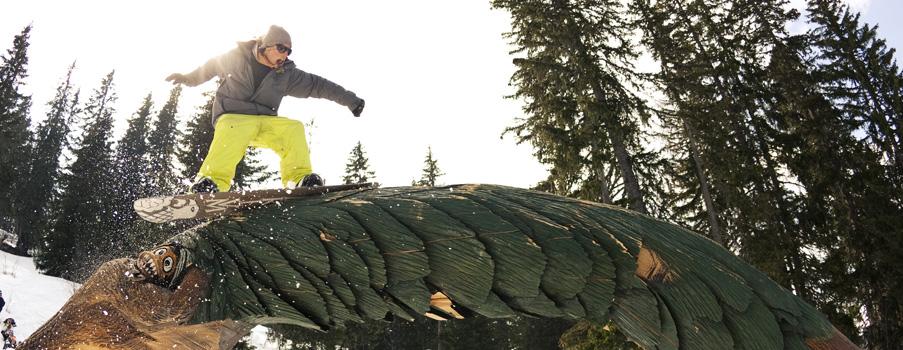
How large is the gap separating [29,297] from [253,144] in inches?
833

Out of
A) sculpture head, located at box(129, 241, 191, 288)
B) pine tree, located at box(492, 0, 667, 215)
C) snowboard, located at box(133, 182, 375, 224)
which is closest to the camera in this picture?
sculpture head, located at box(129, 241, 191, 288)

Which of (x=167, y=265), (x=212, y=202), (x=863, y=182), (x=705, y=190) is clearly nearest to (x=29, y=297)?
(x=212, y=202)

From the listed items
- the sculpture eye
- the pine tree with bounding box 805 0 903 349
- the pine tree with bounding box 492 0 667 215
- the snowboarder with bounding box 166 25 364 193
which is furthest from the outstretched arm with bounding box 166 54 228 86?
the pine tree with bounding box 805 0 903 349

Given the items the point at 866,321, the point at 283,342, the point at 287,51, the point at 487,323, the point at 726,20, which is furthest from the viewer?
the point at 487,323

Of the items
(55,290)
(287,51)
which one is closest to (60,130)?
(55,290)

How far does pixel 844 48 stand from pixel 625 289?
78.3 feet

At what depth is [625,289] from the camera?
1152 mm

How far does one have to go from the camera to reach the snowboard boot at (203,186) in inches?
104

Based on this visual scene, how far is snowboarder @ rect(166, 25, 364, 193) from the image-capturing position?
2898mm

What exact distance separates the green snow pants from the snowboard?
62 cm

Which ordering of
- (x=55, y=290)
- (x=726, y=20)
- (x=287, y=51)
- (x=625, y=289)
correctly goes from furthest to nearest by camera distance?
1. (x=55, y=290)
2. (x=726, y=20)
3. (x=287, y=51)
4. (x=625, y=289)

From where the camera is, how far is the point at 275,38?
2.89m

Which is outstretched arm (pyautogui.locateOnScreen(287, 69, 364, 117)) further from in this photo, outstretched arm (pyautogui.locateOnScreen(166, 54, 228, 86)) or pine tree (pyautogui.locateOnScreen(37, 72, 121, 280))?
pine tree (pyautogui.locateOnScreen(37, 72, 121, 280))

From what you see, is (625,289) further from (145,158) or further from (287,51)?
(145,158)
